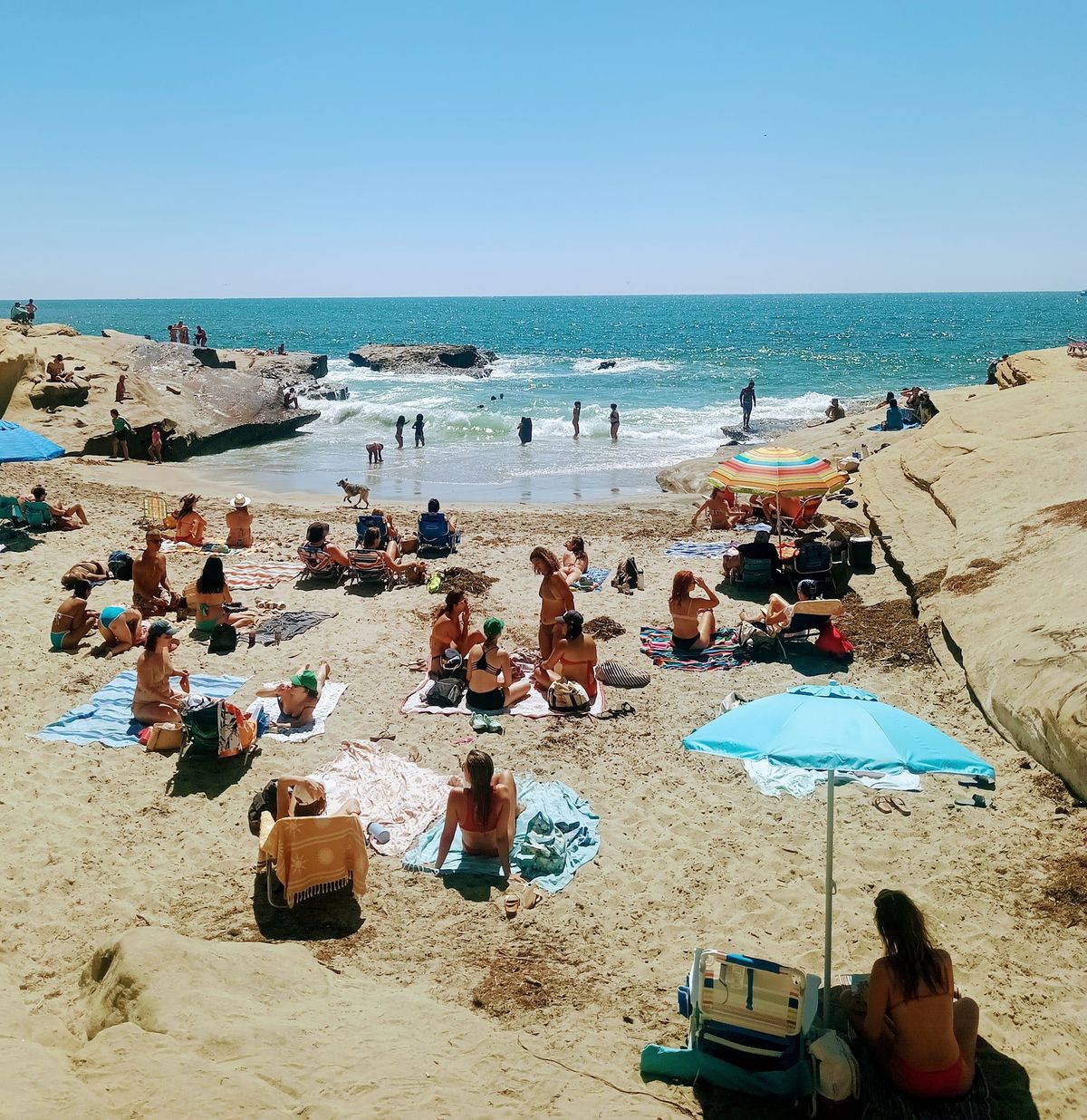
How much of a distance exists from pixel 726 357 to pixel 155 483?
2170 inches

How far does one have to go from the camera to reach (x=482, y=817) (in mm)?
5980

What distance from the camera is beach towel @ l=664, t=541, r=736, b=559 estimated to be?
14.1m

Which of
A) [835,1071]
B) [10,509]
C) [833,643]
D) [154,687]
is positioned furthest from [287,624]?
[835,1071]

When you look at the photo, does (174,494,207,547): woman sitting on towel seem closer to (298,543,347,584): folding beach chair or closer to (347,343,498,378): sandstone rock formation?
(298,543,347,584): folding beach chair

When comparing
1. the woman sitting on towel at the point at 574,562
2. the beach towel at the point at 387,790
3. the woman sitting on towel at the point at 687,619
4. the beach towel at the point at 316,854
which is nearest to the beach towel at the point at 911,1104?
the beach towel at the point at 316,854

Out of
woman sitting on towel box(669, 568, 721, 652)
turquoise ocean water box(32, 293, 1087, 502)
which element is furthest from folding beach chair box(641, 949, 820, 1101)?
turquoise ocean water box(32, 293, 1087, 502)

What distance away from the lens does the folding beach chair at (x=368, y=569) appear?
12203mm

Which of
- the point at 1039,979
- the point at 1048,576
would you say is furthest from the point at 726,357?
the point at 1039,979

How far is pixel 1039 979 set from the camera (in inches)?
190

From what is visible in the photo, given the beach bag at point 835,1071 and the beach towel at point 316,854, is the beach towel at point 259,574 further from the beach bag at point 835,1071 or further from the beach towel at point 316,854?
the beach bag at point 835,1071

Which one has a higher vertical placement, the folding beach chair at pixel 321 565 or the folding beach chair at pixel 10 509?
the folding beach chair at pixel 10 509

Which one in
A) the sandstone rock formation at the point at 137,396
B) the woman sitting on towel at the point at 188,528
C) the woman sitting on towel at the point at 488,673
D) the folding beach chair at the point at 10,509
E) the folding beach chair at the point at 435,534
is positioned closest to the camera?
the woman sitting on towel at the point at 488,673

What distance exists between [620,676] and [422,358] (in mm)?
45841

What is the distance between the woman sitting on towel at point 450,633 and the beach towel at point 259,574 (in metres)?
4.12
